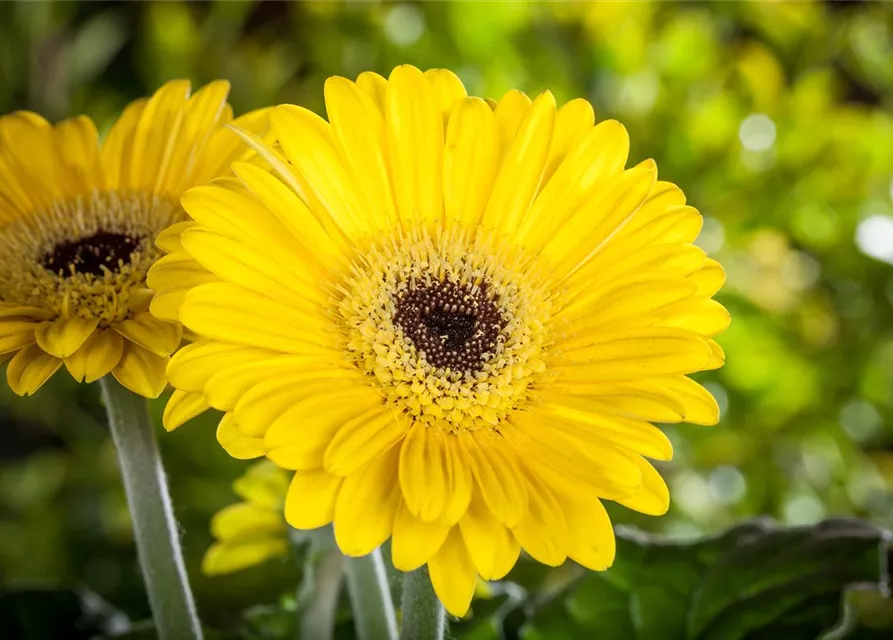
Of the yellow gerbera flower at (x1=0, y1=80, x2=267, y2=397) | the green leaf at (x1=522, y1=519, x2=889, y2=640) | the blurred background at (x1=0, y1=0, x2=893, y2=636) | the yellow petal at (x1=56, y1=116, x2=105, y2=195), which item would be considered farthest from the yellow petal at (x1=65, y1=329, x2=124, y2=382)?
the blurred background at (x1=0, y1=0, x2=893, y2=636)

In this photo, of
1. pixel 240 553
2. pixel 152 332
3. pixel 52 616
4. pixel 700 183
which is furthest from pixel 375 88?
pixel 700 183

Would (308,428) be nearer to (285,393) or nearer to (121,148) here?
(285,393)

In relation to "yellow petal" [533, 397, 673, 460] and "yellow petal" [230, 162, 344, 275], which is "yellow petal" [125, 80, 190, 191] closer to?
"yellow petal" [230, 162, 344, 275]

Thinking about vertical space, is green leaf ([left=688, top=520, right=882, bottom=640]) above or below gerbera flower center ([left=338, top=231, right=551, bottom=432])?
below

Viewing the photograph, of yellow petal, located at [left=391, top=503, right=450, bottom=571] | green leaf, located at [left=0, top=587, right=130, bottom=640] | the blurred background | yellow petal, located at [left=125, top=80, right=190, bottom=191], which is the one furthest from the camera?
the blurred background

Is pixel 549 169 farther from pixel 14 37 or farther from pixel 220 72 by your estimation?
pixel 14 37

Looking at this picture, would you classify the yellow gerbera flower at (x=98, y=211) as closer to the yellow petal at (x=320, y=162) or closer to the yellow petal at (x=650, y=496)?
the yellow petal at (x=320, y=162)

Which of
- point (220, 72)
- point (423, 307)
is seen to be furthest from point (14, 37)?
point (423, 307)

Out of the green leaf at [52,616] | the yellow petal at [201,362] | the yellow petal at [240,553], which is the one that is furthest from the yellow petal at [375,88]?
the green leaf at [52,616]
